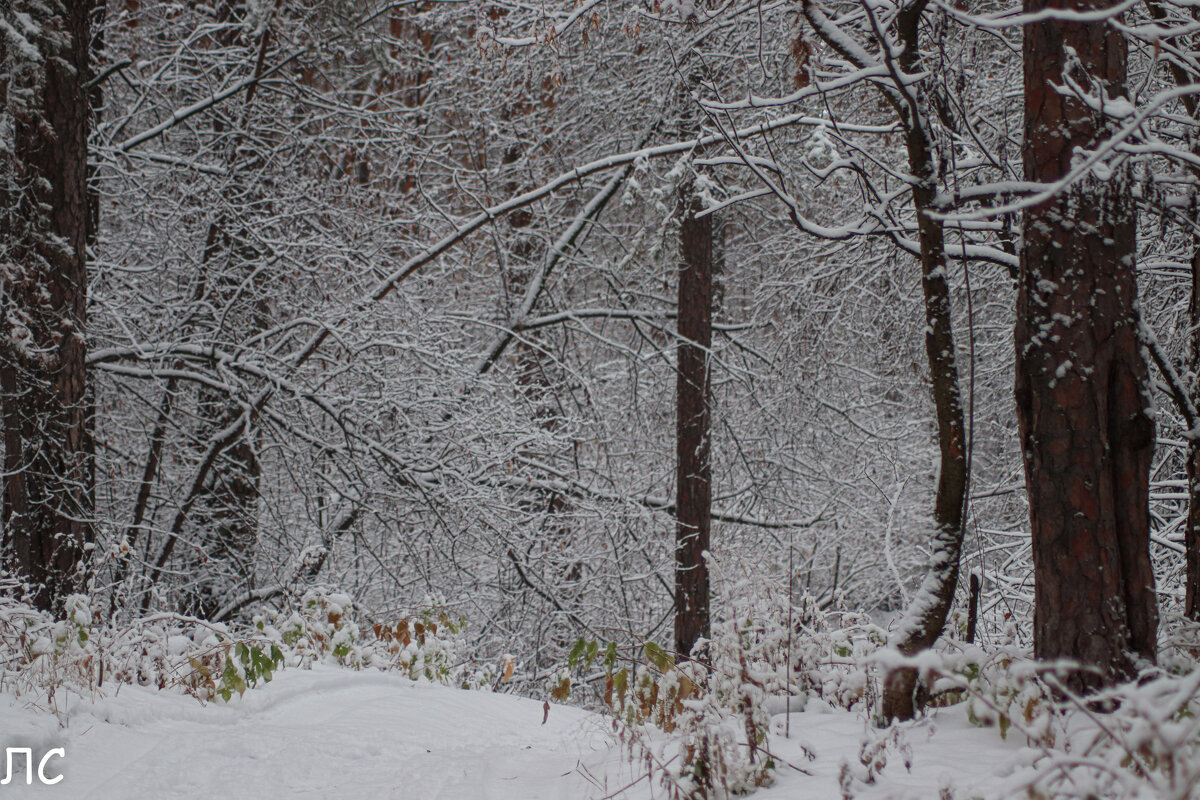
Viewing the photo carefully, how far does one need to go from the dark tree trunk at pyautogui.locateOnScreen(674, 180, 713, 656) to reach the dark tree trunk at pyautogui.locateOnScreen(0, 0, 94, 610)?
5189mm

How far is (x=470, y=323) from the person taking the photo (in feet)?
32.7

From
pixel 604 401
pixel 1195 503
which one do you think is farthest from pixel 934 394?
pixel 604 401

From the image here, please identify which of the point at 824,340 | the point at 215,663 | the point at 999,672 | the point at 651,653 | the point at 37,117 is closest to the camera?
the point at 999,672

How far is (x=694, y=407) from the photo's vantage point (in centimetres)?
916

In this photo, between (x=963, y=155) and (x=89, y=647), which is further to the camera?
(x=963, y=155)

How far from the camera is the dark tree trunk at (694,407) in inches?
350

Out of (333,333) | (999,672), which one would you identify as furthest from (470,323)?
(999,672)

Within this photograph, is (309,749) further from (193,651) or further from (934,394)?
(934,394)

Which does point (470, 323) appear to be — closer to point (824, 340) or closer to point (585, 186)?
point (585, 186)

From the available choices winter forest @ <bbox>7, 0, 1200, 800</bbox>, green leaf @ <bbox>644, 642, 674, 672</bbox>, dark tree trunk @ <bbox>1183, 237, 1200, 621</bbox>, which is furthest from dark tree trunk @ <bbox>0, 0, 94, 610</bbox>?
dark tree trunk @ <bbox>1183, 237, 1200, 621</bbox>

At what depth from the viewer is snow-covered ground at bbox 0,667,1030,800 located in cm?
303

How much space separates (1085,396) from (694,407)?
6.19 metres

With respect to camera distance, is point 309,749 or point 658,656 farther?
point 309,749

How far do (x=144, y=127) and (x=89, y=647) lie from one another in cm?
700
